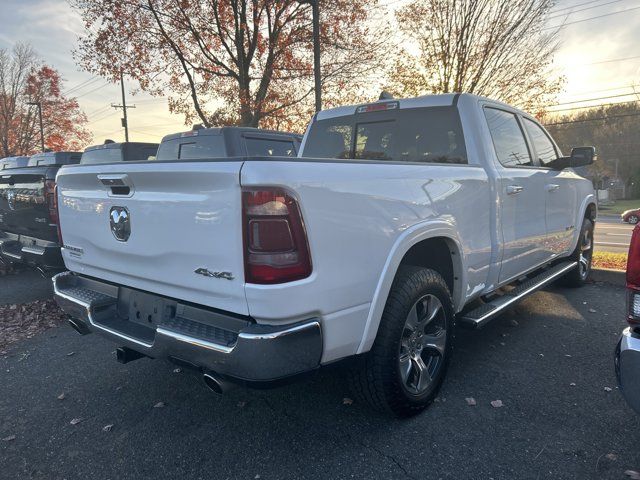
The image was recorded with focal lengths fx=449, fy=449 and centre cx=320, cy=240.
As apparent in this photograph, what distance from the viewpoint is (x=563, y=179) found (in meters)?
4.61

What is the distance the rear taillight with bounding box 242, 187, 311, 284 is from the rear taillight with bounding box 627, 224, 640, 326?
1.51 m

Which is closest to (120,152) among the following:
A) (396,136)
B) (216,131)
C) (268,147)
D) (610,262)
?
(216,131)

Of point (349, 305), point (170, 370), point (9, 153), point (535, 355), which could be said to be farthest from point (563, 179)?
point (9, 153)

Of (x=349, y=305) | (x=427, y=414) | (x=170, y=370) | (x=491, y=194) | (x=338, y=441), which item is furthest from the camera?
(x=170, y=370)

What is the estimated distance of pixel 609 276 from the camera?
5934 mm

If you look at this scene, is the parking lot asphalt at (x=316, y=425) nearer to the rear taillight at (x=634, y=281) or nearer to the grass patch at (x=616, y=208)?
the rear taillight at (x=634, y=281)

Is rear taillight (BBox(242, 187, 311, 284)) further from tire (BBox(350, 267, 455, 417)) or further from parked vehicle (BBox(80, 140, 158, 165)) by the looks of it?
parked vehicle (BBox(80, 140, 158, 165))

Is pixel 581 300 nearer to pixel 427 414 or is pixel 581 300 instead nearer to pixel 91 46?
pixel 427 414

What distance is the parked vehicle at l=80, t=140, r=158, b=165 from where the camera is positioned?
787cm

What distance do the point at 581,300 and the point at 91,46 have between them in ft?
39.7

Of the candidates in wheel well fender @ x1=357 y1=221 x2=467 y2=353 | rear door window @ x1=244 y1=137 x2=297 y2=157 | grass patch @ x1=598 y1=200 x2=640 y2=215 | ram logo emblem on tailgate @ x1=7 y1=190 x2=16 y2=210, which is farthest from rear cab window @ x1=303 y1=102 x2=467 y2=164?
grass patch @ x1=598 y1=200 x2=640 y2=215

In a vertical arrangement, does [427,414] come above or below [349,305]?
below

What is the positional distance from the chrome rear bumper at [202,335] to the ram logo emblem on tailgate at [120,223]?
0.33 metres

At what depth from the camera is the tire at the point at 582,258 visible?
17.7 feet
